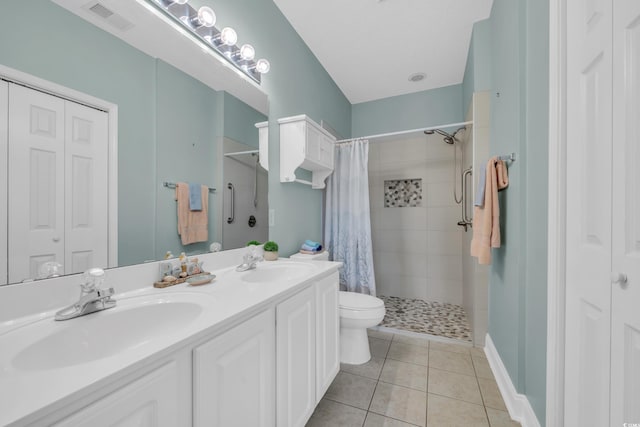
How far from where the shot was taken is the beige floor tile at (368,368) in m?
1.83

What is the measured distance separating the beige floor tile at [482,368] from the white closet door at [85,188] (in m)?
2.34

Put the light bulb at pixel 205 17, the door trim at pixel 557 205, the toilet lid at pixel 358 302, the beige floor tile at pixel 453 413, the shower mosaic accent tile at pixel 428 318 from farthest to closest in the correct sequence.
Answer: the shower mosaic accent tile at pixel 428 318 → the toilet lid at pixel 358 302 → the beige floor tile at pixel 453 413 → the light bulb at pixel 205 17 → the door trim at pixel 557 205

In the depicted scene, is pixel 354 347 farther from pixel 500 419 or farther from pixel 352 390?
pixel 500 419

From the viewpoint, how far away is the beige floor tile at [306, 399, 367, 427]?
1.39m

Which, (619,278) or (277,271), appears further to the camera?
(277,271)

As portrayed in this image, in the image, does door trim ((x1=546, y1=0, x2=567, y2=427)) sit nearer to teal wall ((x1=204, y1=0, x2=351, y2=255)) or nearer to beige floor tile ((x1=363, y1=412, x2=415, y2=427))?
beige floor tile ((x1=363, y1=412, x2=415, y2=427))

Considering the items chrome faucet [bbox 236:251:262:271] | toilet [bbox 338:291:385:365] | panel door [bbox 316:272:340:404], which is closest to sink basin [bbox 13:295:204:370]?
chrome faucet [bbox 236:251:262:271]

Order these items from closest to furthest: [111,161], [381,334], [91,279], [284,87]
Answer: [91,279] → [111,161] → [284,87] → [381,334]

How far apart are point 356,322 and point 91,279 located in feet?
5.12

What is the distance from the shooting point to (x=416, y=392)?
164 centimetres

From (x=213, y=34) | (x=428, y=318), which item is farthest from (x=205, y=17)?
(x=428, y=318)

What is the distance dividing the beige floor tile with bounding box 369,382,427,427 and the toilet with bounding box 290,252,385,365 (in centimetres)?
29

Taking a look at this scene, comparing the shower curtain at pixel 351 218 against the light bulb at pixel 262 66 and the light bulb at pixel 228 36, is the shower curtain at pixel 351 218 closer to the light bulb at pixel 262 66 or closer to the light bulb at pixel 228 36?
the light bulb at pixel 262 66

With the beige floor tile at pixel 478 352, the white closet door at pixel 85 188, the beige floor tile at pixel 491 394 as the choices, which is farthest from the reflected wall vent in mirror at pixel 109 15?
the beige floor tile at pixel 478 352
